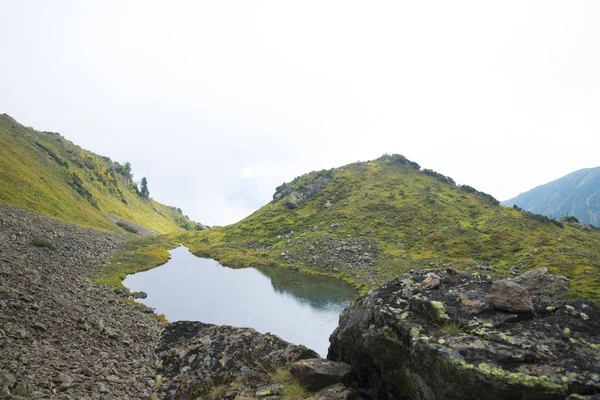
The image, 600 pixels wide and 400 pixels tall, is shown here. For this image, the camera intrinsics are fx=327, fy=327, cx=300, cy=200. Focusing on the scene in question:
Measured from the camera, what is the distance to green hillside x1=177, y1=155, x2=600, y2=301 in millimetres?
55031

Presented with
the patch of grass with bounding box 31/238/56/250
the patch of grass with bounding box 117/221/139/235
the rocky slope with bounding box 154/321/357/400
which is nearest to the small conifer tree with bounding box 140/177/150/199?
the patch of grass with bounding box 117/221/139/235

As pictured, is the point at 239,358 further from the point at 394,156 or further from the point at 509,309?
the point at 394,156

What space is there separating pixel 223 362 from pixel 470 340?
30.0ft

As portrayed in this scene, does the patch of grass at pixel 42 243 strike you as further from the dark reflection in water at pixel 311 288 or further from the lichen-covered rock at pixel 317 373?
the lichen-covered rock at pixel 317 373

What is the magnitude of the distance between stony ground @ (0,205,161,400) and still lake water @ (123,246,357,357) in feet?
28.3

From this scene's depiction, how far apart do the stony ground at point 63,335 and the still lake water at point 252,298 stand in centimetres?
863

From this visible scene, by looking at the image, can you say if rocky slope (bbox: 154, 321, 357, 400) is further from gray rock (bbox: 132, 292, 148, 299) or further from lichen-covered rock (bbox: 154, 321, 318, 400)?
gray rock (bbox: 132, 292, 148, 299)

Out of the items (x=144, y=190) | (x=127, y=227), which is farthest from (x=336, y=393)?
(x=144, y=190)

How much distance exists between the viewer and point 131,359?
19.1 m

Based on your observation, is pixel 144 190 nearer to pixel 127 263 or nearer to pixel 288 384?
pixel 127 263

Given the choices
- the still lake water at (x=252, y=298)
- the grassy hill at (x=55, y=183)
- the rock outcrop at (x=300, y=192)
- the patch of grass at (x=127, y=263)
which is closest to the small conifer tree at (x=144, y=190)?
the grassy hill at (x=55, y=183)

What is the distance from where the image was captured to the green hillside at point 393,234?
181ft

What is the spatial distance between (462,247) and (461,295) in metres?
58.6

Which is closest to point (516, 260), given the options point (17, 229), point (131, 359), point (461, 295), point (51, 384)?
point (461, 295)
